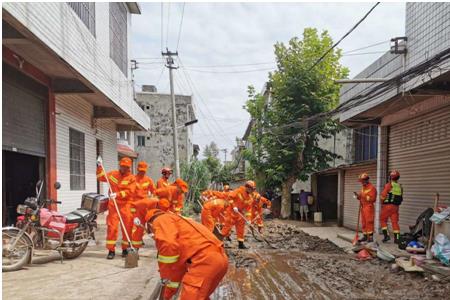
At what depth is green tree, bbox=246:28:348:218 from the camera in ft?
53.4

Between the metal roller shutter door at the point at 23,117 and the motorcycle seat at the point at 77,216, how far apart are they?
172 cm

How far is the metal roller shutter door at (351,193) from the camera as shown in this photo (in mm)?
12819

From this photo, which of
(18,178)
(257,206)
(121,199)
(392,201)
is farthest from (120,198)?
(392,201)

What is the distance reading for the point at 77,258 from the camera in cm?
639

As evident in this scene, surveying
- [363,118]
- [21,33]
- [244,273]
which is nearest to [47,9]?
[21,33]

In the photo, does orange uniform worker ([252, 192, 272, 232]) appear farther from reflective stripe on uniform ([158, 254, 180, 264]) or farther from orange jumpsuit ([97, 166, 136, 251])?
reflective stripe on uniform ([158, 254, 180, 264])

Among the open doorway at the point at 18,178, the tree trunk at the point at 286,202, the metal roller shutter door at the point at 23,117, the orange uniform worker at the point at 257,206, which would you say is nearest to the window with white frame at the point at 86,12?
the metal roller shutter door at the point at 23,117

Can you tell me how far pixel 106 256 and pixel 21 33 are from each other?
416 centimetres

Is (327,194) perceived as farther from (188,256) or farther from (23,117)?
(188,256)

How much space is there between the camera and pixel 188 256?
10.4 feet

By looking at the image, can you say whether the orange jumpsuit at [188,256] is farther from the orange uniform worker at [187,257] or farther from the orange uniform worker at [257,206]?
the orange uniform worker at [257,206]

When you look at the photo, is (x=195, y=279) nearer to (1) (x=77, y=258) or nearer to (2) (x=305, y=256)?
(1) (x=77, y=258)

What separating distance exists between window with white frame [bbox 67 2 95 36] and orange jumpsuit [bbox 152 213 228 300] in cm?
643

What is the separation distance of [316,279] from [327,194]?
12.9m
